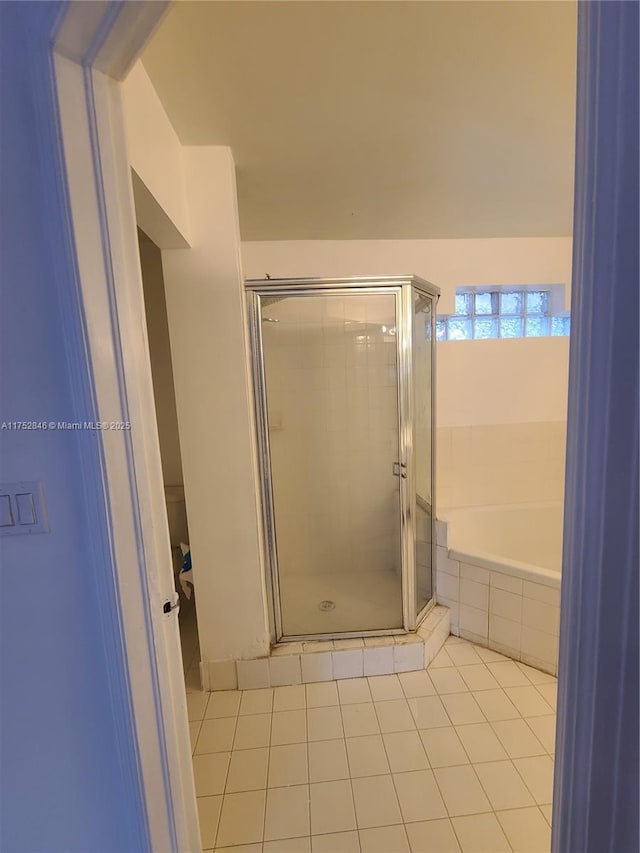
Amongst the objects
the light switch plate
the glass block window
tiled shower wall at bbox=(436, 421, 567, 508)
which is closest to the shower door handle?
tiled shower wall at bbox=(436, 421, 567, 508)

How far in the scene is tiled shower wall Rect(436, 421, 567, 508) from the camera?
Answer: 2.53 meters

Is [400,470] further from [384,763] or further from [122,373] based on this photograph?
[122,373]

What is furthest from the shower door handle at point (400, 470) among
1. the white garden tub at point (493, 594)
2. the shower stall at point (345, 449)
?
the white garden tub at point (493, 594)

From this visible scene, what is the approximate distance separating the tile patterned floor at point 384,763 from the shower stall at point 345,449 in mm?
321

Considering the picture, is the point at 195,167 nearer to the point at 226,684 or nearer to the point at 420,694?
the point at 226,684

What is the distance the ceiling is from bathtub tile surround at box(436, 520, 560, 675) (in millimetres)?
1762

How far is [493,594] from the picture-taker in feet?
6.10

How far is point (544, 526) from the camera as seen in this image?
2.48 meters

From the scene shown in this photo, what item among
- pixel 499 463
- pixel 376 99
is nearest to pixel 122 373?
pixel 376 99

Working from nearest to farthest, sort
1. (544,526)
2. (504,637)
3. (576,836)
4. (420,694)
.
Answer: (576,836)
(420,694)
(504,637)
(544,526)

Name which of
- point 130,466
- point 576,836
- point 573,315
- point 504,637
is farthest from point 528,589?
point 130,466

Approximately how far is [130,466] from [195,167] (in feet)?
4.23

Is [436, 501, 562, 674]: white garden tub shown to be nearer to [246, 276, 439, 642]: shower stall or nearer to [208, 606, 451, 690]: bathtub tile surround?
[246, 276, 439, 642]: shower stall

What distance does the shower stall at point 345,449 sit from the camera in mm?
1852
